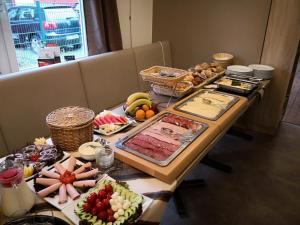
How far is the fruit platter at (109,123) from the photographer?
1350 millimetres

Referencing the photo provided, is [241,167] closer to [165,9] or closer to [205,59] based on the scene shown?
[205,59]

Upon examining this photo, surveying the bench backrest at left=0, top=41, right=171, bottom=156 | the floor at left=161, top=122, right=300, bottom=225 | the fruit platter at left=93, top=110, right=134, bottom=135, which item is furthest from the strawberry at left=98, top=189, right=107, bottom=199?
the bench backrest at left=0, top=41, right=171, bottom=156

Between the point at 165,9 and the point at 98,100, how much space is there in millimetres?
1423

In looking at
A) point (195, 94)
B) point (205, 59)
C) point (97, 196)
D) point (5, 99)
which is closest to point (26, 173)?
point (97, 196)

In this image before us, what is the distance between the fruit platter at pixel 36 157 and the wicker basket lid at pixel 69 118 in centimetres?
11

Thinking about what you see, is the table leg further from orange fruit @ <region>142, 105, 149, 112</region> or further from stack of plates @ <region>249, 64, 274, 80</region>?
stack of plates @ <region>249, 64, 274, 80</region>

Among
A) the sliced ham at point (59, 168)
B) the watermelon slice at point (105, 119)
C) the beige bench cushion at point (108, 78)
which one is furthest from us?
the beige bench cushion at point (108, 78)

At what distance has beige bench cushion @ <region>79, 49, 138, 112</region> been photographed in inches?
83.2

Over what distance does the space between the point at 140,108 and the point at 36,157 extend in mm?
683

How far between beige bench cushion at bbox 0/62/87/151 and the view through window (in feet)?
1.28

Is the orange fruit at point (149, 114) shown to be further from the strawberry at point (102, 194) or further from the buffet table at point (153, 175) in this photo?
the strawberry at point (102, 194)

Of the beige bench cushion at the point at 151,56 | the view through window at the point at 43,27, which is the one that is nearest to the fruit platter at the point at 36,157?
the view through window at the point at 43,27

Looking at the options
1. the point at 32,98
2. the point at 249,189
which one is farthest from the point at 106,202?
the point at 249,189

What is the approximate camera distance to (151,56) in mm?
2719
